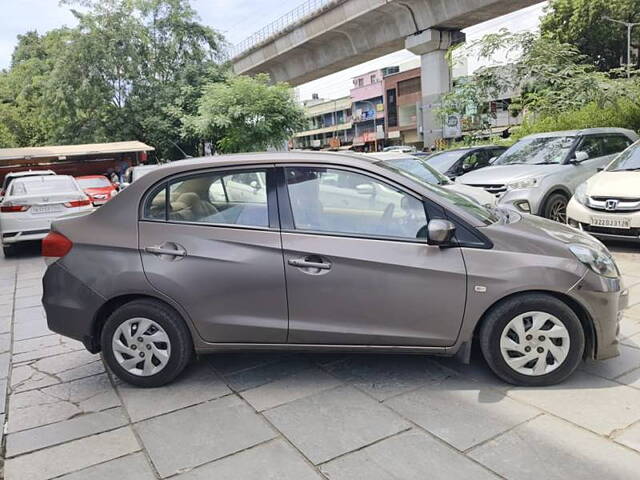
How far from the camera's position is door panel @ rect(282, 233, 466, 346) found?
334 cm

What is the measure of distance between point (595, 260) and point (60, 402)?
3.78 meters

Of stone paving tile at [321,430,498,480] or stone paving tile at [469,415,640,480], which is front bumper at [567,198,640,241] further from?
stone paving tile at [321,430,498,480]

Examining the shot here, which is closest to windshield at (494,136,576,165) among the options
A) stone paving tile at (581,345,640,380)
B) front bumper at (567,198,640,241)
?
front bumper at (567,198,640,241)

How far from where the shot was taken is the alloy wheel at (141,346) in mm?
3619

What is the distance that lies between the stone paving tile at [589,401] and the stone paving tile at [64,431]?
8.44 ft

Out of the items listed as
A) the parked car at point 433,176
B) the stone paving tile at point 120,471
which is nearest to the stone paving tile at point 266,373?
the stone paving tile at point 120,471

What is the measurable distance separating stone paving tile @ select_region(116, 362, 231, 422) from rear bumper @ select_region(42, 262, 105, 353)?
1.60 feet

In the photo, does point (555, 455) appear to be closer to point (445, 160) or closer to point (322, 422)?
point (322, 422)

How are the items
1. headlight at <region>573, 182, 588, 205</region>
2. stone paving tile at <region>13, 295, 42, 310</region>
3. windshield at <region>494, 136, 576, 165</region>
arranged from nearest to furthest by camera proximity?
1. stone paving tile at <region>13, 295, 42, 310</region>
2. headlight at <region>573, 182, 588, 205</region>
3. windshield at <region>494, 136, 576, 165</region>

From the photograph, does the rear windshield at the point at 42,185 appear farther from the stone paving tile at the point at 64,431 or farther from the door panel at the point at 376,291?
the door panel at the point at 376,291

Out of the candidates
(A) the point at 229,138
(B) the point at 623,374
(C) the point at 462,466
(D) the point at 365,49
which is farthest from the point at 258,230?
(D) the point at 365,49

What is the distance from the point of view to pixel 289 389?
3.61 m

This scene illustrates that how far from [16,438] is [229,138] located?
61.7ft

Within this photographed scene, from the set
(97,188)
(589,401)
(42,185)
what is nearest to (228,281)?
(589,401)
